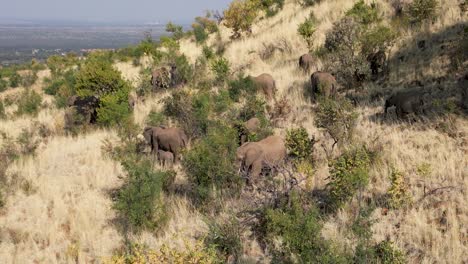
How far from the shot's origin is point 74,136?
44.4 feet

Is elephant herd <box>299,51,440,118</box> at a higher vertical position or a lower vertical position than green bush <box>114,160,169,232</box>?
higher

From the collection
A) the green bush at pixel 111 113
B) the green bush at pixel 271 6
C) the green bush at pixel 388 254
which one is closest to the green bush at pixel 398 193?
the green bush at pixel 388 254

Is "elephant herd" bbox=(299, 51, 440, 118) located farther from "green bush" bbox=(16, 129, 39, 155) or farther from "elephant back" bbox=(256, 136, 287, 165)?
"green bush" bbox=(16, 129, 39, 155)

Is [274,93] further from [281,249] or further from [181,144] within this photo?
[281,249]

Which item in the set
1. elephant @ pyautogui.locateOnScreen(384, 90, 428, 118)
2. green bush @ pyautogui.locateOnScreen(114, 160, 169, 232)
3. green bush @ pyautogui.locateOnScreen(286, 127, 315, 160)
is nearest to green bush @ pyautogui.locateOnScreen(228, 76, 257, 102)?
green bush @ pyautogui.locateOnScreen(286, 127, 315, 160)

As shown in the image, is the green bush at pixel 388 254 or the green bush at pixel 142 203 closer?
the green bush at pixel 388 254

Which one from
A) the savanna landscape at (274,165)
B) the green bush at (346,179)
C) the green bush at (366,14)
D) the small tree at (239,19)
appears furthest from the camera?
the small tree at (239,19)

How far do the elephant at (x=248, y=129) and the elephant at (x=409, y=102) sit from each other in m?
3.61

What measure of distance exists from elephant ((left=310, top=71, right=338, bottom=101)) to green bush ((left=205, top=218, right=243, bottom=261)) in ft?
22.4

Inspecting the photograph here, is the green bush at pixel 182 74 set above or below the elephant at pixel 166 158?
above

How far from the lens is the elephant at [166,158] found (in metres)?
9.43

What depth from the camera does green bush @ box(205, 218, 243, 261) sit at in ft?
19.4

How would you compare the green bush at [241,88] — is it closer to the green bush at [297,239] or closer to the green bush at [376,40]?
the green bush at [376,40]

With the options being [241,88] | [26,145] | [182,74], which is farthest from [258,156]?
[182,74]
